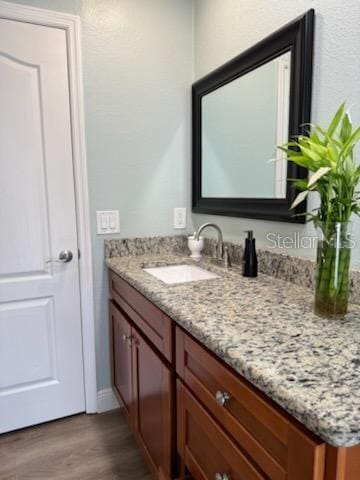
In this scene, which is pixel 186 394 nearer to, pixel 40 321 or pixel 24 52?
pixel 40 321

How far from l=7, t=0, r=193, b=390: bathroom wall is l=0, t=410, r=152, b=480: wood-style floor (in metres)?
0.25

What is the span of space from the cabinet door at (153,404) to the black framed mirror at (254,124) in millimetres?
742

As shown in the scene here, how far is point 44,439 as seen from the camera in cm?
172

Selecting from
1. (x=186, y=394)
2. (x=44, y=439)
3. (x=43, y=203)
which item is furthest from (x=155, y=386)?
(x=43, y=203)

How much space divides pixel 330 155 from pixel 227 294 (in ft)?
1.82

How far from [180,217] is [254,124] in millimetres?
722

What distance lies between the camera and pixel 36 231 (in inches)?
67.2

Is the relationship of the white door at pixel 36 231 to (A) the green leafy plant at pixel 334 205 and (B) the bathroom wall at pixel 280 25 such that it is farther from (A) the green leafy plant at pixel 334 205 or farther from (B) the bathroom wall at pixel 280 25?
(A) the green leafy plant at pixel 334 205

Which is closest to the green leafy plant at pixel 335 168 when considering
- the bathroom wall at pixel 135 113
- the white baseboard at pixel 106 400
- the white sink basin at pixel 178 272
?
the white sink basin at pixel 178 272

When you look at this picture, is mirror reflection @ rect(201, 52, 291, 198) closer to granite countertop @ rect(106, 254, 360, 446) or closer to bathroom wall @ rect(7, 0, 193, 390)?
bathroom wall @ rect(7, 0, 193, 390)

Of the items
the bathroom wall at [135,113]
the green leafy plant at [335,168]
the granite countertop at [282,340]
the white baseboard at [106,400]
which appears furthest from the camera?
the white baseboard at [106,400]

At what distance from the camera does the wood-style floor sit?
1.51 meters

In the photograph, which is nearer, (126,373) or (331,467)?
(331,467)

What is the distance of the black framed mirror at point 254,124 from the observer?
122 cm
